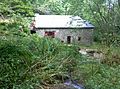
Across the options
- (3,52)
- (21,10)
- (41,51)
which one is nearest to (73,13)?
(21,10)

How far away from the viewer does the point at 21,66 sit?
4.61 m

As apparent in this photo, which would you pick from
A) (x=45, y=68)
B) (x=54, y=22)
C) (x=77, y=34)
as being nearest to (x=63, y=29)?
(x=54, y=22)

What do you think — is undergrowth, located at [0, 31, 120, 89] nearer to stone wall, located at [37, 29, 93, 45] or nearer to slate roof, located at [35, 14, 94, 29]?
stone wall, located at [37, 29, 93, 45]

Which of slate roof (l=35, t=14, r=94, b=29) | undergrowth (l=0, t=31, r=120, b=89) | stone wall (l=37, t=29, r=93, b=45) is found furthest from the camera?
slate roof (l=35, t=14, r=94, b=29)

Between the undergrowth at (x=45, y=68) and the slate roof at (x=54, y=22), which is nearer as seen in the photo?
the undergrowth at (x=45, y=68)

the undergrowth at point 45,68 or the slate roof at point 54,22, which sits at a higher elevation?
the undergrowth at point 45,68

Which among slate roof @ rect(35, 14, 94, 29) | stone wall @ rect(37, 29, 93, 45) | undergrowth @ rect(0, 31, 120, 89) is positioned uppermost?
undergrowth @ rect(0, 31, 120, 89)

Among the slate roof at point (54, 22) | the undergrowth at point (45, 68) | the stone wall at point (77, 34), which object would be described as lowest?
the stone wall at point (77, 34)

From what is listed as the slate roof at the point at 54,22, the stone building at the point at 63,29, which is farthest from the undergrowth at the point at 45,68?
the slate roof at the point at 54,22

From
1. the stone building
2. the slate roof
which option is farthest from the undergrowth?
the slate roof

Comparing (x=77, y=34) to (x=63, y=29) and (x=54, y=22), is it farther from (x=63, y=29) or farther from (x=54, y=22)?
(x=54, y=22)

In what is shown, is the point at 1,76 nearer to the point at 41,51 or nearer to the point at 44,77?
the point at 44,77

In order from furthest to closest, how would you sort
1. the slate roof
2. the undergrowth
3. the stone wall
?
the slate roof < the stone wall < the undergrowth

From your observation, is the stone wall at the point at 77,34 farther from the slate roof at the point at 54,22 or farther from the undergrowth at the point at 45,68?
the undergrowth at the point at 45,68
